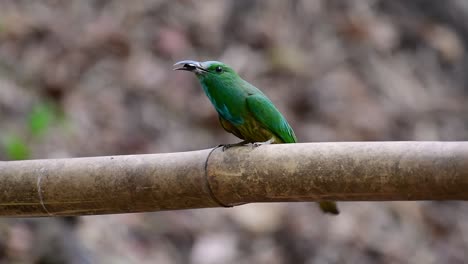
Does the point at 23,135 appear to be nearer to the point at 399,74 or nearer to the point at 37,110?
the point at 37,110

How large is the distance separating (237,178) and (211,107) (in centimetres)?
410

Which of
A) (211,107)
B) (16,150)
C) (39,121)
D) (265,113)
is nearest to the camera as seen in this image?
(265,113)

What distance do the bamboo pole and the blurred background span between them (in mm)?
1973

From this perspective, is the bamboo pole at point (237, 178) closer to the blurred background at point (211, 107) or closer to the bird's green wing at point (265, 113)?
the bird's green wing at point (265, 113)

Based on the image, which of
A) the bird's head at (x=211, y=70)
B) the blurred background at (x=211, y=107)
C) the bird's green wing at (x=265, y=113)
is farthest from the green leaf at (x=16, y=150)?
the bird's green wing at (x=265, y=113)

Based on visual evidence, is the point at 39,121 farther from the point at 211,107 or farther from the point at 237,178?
the point at 237,178

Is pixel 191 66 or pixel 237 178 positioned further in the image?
pixel 191 66

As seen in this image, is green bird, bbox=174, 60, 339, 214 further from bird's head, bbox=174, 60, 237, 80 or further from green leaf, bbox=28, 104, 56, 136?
green leaf, bbox=28, 104, 56, 136

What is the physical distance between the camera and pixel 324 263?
6.06 metres

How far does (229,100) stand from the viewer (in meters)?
3.39

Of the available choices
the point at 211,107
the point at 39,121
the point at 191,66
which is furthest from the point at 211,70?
the point at 211,107

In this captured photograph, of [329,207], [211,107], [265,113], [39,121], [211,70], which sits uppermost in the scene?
[211,70]

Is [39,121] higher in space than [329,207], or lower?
lower

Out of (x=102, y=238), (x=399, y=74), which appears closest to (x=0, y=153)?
(x=102, y=238)
